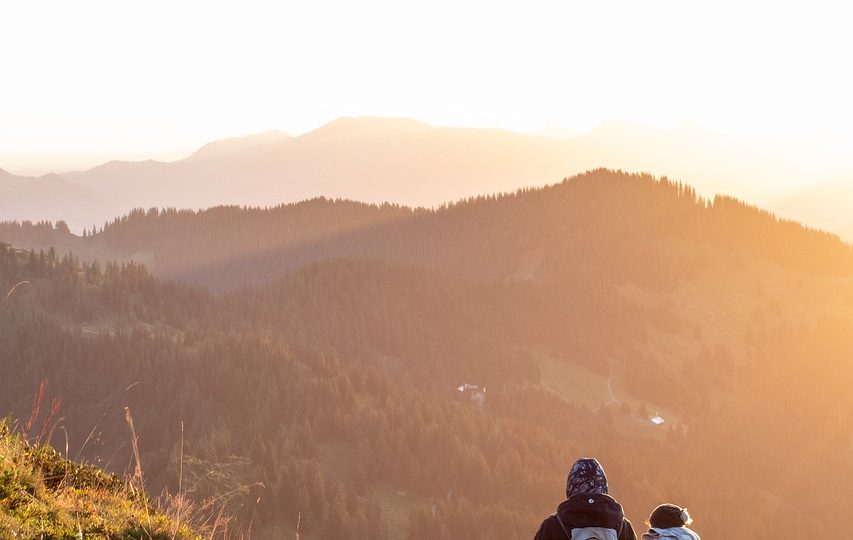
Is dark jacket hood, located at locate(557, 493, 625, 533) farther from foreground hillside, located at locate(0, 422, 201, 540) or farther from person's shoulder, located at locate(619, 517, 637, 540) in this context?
foreground hillside, located at locate(0, 422, 201, 540)

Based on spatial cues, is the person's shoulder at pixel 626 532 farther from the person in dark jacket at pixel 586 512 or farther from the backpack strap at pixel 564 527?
the backpack strap at pixel 564 527

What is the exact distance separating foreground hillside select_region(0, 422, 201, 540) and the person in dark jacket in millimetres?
5386

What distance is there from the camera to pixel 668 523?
37.9ft

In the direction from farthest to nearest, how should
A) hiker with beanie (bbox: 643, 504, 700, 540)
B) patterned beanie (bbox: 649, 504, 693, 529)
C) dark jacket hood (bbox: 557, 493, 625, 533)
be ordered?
patterned beanie (bbox: 649, 504, 693, 529)
hiker with beanie (bbox: 643, 504, 700, 540)
dark jacket hood (bbox: 557, 493, 625, 533)

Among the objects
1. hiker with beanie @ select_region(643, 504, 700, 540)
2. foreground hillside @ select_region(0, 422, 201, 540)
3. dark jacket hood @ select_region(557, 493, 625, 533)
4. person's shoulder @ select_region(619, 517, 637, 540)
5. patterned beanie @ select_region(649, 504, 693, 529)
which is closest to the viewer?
dark jacket hood @ select_region(557, 493, 625, 533)

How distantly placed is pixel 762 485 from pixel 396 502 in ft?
275

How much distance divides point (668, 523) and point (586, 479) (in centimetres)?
189

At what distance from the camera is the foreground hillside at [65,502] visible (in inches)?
422

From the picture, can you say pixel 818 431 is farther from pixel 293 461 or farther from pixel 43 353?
pixel 43 353

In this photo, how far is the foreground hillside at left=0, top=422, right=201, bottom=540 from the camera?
1071 cm

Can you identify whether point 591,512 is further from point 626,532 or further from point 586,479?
point 626,532

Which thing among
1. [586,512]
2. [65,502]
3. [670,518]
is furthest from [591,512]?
[65,502]

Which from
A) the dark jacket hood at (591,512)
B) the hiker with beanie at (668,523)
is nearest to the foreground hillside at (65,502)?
the dark jacket hood at (591,512)

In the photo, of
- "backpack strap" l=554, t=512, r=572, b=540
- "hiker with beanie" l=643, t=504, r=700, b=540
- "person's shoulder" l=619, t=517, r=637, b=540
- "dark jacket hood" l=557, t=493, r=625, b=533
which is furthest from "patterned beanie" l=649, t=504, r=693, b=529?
"backpack strap" l=554, t=512, r=572, b=540
